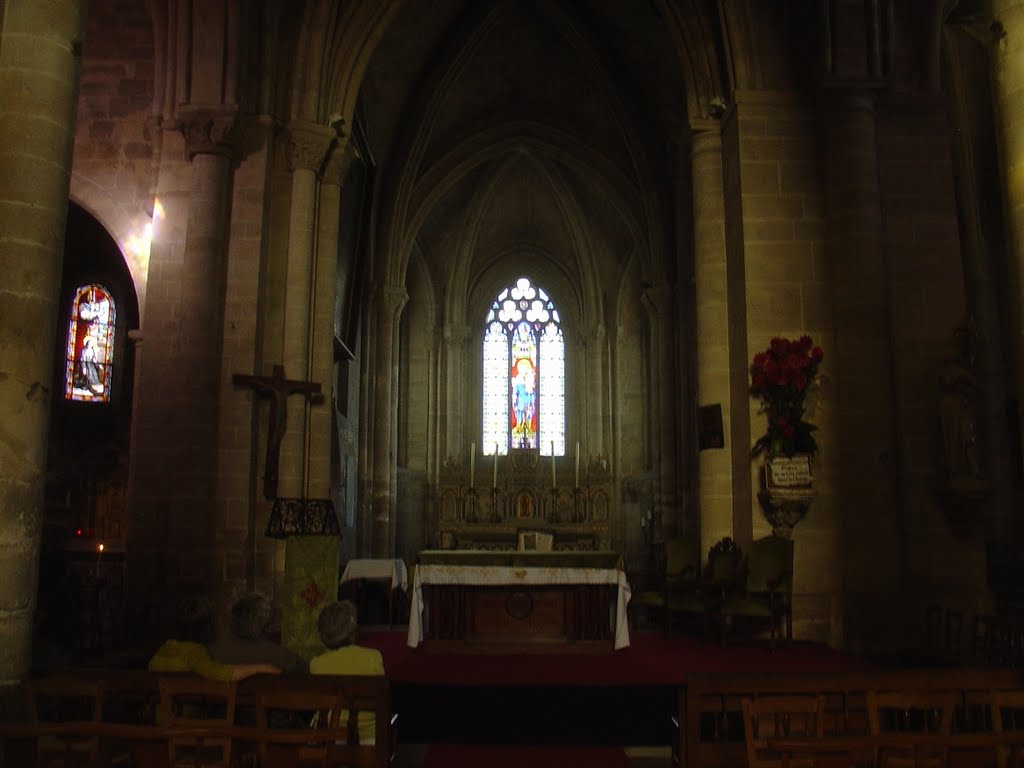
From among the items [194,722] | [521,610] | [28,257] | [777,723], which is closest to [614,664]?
[521,610]

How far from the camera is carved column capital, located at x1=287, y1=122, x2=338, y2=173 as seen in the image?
40.6 ft

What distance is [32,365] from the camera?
5.76 m

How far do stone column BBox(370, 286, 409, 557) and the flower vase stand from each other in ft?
38.7

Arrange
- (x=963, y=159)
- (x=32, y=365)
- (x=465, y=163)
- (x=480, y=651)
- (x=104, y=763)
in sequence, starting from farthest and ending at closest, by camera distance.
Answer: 1. (x=465, y=163)
2. (x=963, y=159)
3. (x=480, y=651)
4. (x=32, y=365)
5. (x=104, y=763)

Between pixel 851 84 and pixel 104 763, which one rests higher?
pixel 851 84

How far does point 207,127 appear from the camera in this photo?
452 inches

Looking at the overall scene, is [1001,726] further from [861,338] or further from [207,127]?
[207,127]

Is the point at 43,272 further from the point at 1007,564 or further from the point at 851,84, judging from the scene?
the point at 1007,564

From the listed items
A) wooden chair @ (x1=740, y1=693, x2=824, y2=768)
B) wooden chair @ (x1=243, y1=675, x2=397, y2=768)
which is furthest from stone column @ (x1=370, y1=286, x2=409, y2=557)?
wooden chair @ (x1=740, y1=693, x2=824, y2=768)

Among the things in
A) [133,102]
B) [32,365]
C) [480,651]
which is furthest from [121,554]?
[32,365]

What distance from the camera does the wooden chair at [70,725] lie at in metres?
4.56

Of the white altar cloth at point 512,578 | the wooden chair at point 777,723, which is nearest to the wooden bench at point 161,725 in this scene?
the wooden chair at point 777,723

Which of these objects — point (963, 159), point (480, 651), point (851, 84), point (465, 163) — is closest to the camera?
point (480, 651)

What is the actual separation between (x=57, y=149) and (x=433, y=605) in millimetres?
5613
